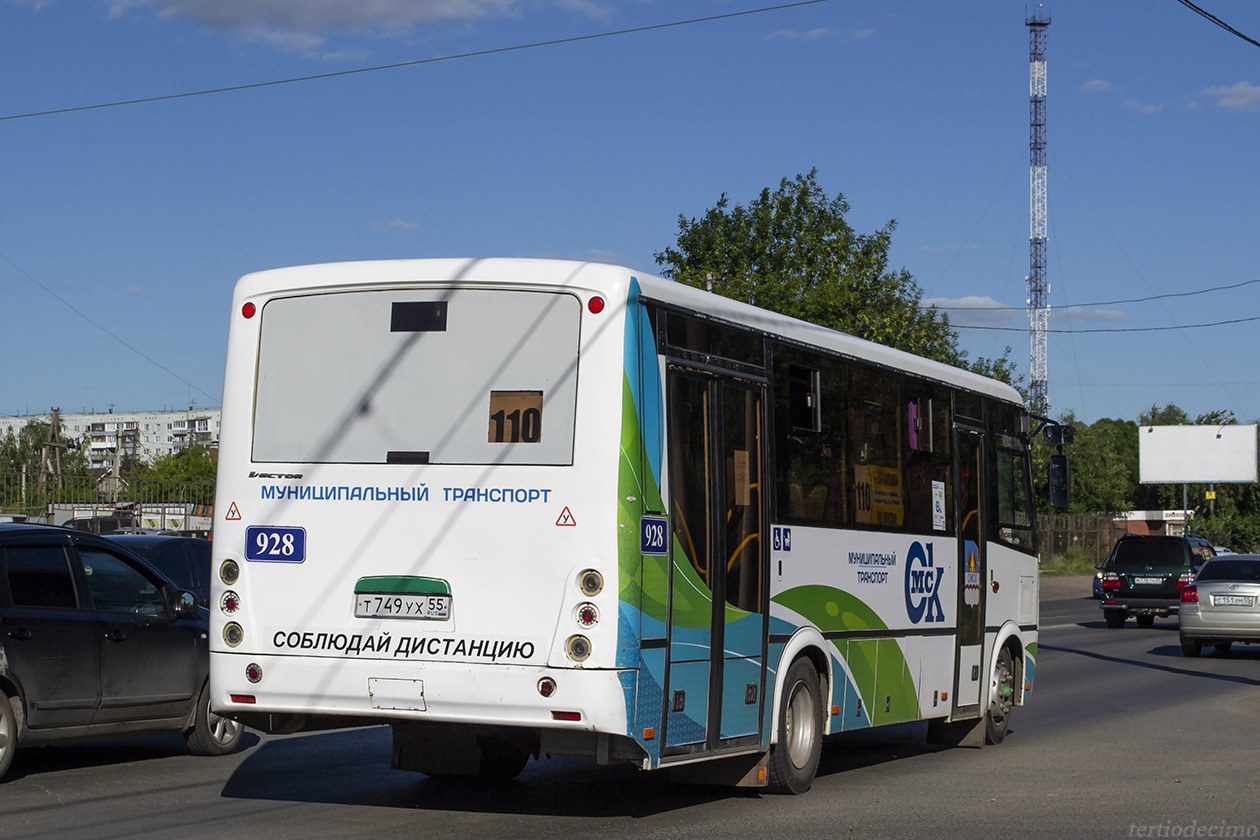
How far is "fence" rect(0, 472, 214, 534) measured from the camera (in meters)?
28.5

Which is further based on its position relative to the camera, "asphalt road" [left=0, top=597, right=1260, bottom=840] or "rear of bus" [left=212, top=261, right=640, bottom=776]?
"asphalt road" [left=0, top=597, right=1260, bottom=840]

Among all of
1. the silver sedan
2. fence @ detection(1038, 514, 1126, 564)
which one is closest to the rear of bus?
the silver sedan

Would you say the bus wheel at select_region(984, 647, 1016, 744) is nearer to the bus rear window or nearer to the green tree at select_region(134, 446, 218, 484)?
the bus rear window

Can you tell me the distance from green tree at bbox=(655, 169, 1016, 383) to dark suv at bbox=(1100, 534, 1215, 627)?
14.5 m

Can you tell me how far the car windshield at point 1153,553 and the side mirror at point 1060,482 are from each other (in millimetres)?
18333

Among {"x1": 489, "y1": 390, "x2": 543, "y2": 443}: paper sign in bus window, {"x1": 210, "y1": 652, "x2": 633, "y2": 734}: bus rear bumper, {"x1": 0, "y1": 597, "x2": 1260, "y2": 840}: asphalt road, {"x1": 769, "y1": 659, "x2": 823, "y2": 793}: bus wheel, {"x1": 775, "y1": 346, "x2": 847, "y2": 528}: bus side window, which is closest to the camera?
{"x1": 210, "y1": 652, "x2": 633, "y2": 734}: bus rear bumper

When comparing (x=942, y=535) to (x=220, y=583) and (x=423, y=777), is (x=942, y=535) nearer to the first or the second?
(x=423, y=777)

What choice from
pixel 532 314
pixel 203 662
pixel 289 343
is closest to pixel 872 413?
pixel 532 314

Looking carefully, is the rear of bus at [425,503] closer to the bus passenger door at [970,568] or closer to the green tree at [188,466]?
the bus passenger door at [970,568]

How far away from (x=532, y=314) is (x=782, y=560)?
7.78ft

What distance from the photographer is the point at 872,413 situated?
10922mm

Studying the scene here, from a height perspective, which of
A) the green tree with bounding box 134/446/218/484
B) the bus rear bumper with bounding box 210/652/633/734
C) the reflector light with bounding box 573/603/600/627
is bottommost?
the bus rear bumper with bounding box 210/652/633/734

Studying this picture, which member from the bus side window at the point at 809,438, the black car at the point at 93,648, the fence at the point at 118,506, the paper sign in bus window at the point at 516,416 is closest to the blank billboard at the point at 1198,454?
the fence at the point at 118,506

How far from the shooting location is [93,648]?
10336 mm
